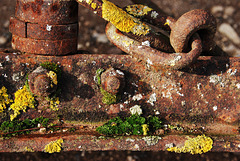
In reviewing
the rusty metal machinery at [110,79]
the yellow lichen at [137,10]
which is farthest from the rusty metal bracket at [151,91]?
the yellow lichen at [137,10]

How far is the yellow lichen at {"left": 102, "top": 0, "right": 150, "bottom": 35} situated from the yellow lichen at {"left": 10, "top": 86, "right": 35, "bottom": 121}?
49 centimetres

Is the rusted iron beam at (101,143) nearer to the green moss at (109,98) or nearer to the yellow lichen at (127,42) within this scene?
the green moss at (109,98)

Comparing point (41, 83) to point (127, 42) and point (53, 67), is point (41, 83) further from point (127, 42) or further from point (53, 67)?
point (127, 42)

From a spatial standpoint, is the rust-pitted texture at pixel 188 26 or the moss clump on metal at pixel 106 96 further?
the moss clump on metal at pixel 106 96

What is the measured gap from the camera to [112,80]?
122 cm

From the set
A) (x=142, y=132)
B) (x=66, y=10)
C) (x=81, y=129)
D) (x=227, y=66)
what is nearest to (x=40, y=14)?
(x=66, y=10)

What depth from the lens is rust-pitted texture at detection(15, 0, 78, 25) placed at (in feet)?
4.05

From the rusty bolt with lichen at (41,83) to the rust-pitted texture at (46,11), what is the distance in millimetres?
213

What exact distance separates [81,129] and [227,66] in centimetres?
73

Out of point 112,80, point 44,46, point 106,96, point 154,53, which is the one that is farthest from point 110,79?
point 44,46

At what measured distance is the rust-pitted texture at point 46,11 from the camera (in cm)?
123

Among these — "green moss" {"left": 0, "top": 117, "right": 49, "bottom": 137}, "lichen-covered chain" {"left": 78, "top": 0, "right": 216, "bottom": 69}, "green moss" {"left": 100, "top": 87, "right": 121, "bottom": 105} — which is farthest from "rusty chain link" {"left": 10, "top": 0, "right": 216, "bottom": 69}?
"green moss" {"left": 0, "top": 117, "right": 49, "bottom": 137}

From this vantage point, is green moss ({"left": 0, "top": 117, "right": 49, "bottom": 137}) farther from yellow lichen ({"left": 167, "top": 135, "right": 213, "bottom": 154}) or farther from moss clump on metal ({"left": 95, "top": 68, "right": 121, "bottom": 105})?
yellow lichen ({"left": 167, "top": 135, "right": 213, "bottom": 154})

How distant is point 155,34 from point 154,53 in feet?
0.42
